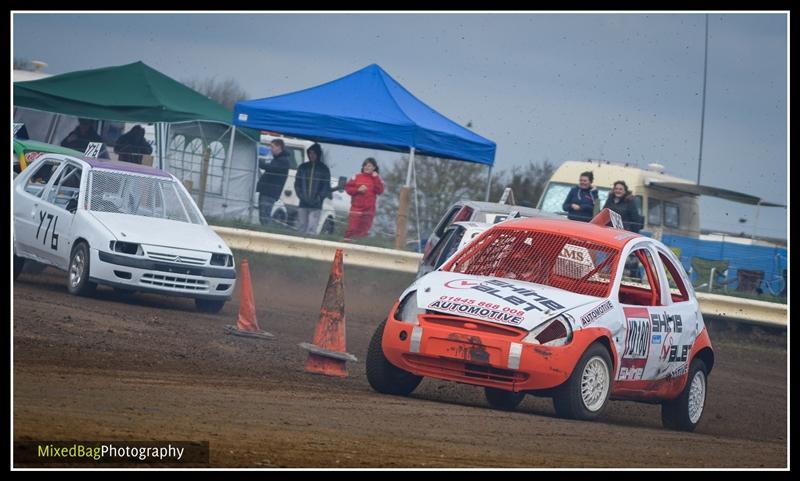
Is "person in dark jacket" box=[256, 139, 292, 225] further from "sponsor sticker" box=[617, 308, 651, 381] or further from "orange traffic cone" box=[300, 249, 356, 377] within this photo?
"sponsor sticker" box=[617, 308, 651, 381]

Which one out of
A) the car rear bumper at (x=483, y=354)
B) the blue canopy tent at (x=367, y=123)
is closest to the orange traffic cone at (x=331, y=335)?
the car rear bumper at (x=483, y=354)

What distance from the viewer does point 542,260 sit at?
1070cm

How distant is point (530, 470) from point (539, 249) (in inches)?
145

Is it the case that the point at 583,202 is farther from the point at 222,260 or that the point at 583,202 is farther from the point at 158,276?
the point at 158,276

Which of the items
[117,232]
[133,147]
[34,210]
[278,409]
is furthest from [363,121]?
[278,409]

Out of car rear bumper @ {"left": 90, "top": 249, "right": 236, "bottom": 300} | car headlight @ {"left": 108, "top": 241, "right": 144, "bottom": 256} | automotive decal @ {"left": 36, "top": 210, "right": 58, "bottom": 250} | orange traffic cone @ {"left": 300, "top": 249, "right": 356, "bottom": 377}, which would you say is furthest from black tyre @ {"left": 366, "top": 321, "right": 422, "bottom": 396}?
automotive decal @ {"left": 36, "top": 210, "right": 58, "bottom": 250}

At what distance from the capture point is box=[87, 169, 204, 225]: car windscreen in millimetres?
15625

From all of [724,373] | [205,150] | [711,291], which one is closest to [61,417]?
[724,373]

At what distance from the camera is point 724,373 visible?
16062 millimetres

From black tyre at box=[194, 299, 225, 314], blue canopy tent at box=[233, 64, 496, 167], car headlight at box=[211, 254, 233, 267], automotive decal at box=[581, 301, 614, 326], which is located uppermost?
blue canopy tent at box=[233, 64, 496, 167]

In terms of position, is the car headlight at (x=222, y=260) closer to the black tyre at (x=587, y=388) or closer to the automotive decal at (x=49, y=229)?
the automotive decal at (x=49, y=229)

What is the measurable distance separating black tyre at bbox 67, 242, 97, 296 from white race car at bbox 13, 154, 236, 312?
0.04 feet

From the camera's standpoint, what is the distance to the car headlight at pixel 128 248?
48.1 ft

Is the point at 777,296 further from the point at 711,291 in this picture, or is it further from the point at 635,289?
the point at 635,289
